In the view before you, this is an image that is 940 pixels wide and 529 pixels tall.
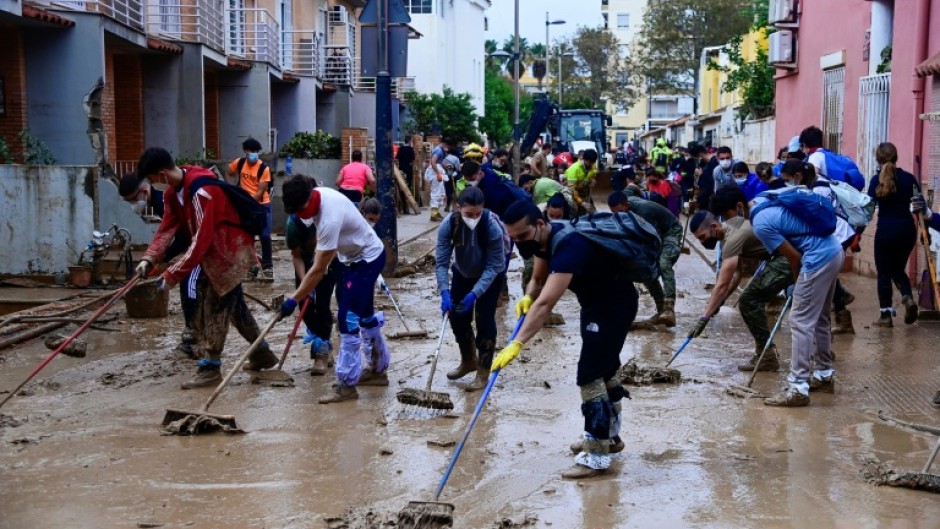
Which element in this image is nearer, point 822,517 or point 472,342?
point 822,517

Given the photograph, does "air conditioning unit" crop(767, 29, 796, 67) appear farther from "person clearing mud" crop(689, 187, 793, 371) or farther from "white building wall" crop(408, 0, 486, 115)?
"white building wall" crop(408, 0, 486, 115)

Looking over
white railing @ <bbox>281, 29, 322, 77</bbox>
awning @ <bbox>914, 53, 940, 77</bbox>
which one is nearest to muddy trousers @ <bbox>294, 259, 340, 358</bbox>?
awning @ <bbox>914, 53, 940, 77</bbox>

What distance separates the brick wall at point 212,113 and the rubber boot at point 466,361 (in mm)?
19002

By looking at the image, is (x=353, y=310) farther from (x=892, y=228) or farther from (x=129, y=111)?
(x=129, y=111)

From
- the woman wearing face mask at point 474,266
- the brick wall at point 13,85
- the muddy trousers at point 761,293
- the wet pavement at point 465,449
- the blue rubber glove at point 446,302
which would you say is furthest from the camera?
the brick wall at point 13,85

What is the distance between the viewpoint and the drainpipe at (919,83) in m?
13.7

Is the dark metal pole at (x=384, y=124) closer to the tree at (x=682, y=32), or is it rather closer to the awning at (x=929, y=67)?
the awning at (x=929, y=67)

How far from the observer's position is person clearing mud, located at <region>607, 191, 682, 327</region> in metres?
11.1

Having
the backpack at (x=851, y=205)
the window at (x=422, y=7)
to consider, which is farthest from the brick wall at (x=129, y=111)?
the window at (x=422, y=7)

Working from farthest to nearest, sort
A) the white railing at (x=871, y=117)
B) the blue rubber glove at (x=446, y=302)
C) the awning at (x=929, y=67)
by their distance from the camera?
A: the white railing at (x=871, y=117) → the awning at (x=929, y=67) → the blue rubber glove at (x=446, y=302)

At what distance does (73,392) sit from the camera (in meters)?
8.59

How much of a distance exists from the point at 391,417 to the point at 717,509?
105 inches

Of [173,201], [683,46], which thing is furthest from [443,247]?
[683,46]

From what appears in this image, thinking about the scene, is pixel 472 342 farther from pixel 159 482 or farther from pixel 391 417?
pixel 159 482
